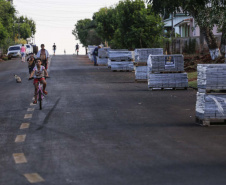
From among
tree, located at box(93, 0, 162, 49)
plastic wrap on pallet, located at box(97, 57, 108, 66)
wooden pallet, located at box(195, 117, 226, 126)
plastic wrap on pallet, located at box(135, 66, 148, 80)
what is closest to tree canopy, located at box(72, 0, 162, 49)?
tree, located at box(93, 0, 162, 49)

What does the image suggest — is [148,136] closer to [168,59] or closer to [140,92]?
[140,92]

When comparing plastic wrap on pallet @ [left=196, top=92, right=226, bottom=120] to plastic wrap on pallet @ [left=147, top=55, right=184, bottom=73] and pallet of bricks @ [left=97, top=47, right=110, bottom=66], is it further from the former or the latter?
pallet of bricks @ [left=97, top=47, right=110, bottom=66]

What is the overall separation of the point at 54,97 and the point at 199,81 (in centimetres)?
871

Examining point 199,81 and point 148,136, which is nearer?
point 148,136

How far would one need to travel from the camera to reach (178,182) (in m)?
7.56

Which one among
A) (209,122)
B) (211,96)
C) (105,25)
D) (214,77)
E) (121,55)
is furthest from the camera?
(105,25)

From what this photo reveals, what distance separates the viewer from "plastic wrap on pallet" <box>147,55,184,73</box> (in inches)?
997

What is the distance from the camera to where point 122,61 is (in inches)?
1620

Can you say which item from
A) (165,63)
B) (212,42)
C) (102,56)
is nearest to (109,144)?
(165,63)

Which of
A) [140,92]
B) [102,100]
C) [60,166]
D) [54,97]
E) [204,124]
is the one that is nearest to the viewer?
[60,166]

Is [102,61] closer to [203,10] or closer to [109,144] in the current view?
[203,10]

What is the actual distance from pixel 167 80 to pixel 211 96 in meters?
11.3

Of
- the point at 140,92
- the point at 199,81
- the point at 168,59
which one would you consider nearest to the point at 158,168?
the point at 199,81

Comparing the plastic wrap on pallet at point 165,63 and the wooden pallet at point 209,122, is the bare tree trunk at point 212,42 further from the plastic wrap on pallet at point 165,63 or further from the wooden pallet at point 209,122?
the wooden pallet at point 209,122
